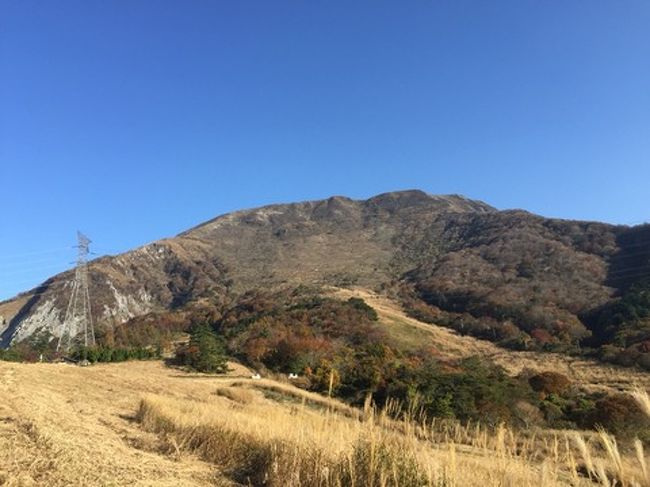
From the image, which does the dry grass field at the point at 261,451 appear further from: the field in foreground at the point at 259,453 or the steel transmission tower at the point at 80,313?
the steel transmission tower at the point at 80,313

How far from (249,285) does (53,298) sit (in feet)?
120

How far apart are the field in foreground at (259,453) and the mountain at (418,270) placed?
51.1 metres

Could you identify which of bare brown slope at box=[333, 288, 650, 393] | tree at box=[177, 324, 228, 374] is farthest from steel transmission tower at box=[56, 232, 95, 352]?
bare brown slope at box=[333, 288, 650, 393]

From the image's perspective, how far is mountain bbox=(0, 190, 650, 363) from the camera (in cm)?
7019

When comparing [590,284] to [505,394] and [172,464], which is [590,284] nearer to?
[505,394]

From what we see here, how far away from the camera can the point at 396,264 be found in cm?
11381

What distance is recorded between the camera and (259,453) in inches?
283

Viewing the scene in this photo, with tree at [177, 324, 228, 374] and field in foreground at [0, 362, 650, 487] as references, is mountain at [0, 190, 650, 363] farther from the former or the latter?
field in foreground at [0, 362, 650, 487]

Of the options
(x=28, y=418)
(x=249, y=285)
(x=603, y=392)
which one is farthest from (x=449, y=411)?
(x=249, y=285)

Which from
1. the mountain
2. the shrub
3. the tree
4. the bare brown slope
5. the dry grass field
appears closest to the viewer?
the dry grass field

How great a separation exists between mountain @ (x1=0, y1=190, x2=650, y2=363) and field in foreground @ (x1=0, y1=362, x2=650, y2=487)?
51.1 m

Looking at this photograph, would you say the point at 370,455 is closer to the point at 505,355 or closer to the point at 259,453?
the point at 259,453

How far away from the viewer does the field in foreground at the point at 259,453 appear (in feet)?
15.8

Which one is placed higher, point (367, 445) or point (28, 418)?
point (367, 445)
